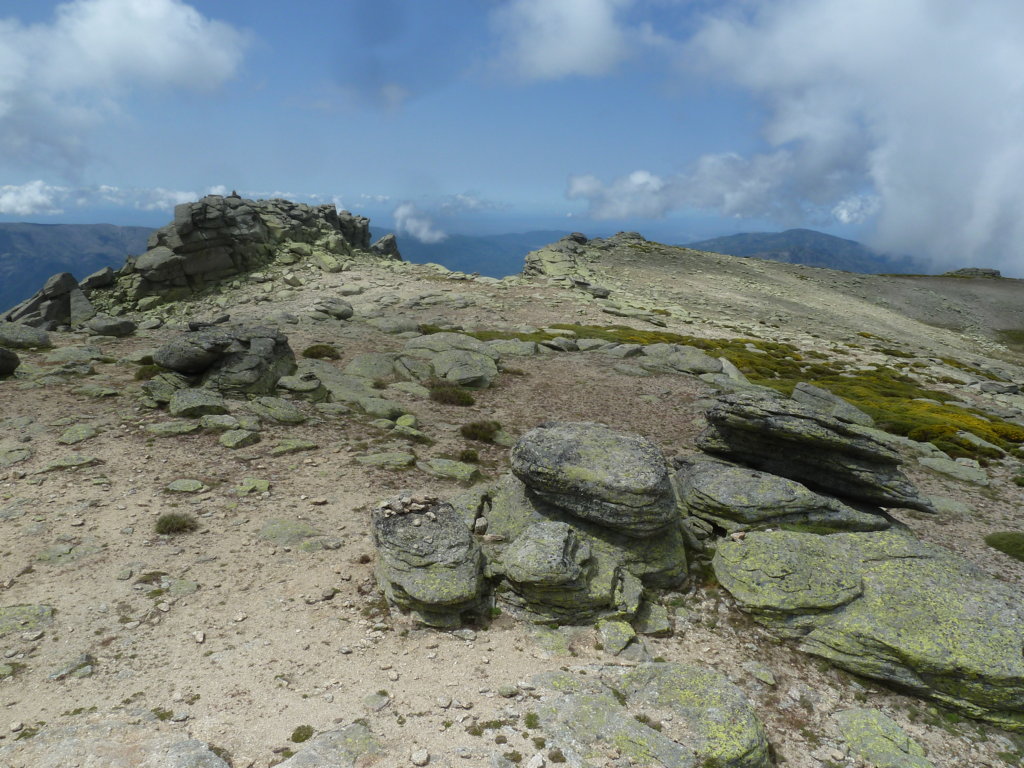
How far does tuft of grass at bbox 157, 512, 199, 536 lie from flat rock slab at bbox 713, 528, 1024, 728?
53.4ft

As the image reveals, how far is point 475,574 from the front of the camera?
13.9 metres

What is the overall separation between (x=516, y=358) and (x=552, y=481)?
2401cm

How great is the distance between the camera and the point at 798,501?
16.5 meters

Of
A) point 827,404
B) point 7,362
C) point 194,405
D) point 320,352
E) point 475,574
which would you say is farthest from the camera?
point 320,352

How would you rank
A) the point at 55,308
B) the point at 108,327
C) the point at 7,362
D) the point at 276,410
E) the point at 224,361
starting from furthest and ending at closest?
the point at 55,308
the point at 108,327
the point at 224,361
the point at 7,362
the point at 276,410

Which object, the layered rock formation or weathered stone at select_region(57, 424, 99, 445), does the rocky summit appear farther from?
the layered rock formation

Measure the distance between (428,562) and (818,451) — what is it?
1373cm

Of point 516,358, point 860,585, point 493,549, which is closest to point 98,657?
point 493,549

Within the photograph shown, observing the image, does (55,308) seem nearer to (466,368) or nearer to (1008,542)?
(466,368)

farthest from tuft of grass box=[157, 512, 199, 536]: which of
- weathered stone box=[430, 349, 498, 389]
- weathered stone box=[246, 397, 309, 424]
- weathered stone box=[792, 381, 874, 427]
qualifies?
weathered stone box=[792, 381, 874, 427]

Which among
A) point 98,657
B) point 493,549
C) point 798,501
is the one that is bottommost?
point 98,657

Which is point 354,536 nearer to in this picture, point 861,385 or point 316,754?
point 316,754

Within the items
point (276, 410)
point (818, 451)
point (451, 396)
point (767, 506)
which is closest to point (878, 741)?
point (767, 506)

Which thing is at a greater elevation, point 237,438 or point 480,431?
point 480,431
